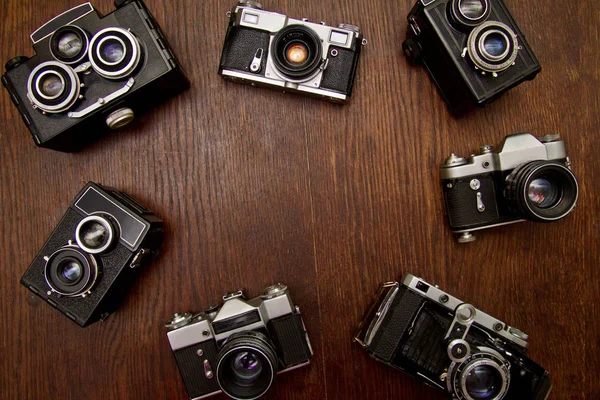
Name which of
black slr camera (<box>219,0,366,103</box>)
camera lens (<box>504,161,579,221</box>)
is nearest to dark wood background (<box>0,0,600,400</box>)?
black slr camera (<box>219,0,366,103</box>)

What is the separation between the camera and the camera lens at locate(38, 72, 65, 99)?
113 cm

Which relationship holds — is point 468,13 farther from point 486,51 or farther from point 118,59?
point 118,59

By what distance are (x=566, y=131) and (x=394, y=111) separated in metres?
0.53

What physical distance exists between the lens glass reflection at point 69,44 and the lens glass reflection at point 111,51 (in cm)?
7

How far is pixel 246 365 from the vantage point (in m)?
1.20

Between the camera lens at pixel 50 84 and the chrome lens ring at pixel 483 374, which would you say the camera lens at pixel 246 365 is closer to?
the chrome lens ring at pixel 483 374

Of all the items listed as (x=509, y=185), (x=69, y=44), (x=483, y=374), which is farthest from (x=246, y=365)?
(x=69, y=44)

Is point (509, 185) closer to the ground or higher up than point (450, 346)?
higher up

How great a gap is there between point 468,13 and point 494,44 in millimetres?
106

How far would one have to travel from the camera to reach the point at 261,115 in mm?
1322

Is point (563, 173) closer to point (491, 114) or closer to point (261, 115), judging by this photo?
point (491, 114)

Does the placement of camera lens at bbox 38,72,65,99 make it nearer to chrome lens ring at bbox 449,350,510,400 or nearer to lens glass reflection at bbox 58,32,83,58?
lens glass reflection at bbox 58,32,83,58

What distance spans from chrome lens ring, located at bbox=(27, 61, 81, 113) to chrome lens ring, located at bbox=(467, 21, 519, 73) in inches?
40.0

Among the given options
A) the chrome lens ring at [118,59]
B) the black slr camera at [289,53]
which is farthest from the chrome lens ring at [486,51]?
the chrome lens ring at [118,59]
